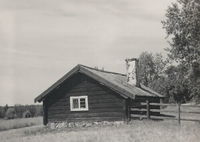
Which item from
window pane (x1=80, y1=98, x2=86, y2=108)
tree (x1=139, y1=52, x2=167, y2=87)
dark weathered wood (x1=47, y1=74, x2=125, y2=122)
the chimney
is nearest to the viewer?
dark weathered wood (x1=47, y1=74, x2=125, y2=122)

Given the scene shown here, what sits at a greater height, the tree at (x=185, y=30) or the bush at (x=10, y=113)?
the tree at (x=185, y=30)

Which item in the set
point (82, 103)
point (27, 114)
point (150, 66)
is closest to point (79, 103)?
point (82, 103)

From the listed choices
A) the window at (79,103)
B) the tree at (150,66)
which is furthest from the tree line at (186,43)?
the tree at (150,66)

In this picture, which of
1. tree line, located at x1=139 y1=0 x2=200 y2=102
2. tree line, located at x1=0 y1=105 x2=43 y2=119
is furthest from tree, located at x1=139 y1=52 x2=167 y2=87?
tree line, located at x1=139 y1=0 x2=200 y2=102

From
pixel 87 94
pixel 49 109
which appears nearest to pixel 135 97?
pixel 87 94

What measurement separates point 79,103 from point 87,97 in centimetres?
83

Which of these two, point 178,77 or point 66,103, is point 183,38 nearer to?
point 178,77

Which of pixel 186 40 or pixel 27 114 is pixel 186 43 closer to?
pixel 186 40

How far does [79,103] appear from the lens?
107ft

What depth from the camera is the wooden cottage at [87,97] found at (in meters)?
30.7

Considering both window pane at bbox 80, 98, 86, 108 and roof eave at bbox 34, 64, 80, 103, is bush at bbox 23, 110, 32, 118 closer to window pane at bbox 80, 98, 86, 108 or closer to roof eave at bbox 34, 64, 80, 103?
roof eave at bbox 34, 64, 80, 103

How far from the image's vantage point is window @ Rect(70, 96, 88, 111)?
106 feet

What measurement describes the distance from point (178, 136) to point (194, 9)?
1758cm

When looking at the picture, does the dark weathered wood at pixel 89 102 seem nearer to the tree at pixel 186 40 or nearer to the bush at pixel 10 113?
the tree at pixel 186 40
